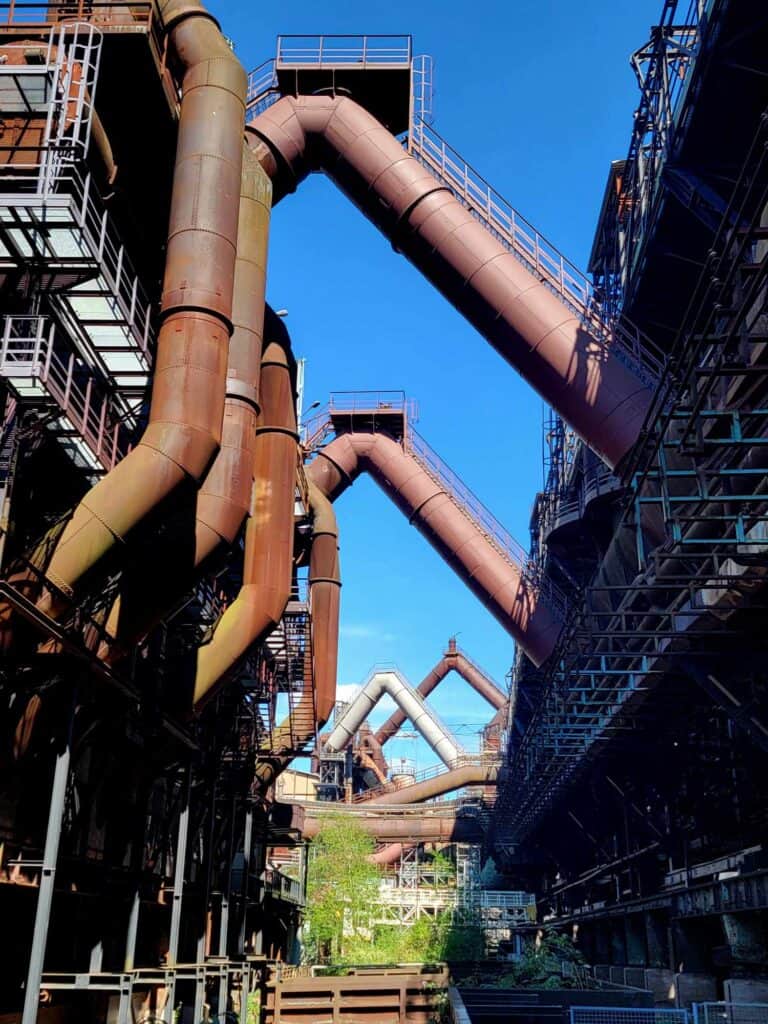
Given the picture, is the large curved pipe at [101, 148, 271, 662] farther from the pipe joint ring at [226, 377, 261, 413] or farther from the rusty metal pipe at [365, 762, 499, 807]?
the rusty metal pipe at [365, 762, 499, 807]

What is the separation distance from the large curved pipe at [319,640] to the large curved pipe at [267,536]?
7.99m

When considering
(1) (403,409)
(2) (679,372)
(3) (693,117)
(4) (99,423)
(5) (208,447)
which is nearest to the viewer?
(2) (679,372)

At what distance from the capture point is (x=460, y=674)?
7169cm

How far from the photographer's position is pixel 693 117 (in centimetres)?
1691

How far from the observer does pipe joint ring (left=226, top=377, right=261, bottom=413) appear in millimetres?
16891

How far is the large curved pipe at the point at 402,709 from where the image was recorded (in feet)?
200

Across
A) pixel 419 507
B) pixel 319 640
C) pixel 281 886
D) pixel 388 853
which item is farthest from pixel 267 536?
pixel 388 853

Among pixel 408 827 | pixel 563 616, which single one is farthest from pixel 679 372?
pixel 408 827

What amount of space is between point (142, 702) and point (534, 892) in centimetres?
4423

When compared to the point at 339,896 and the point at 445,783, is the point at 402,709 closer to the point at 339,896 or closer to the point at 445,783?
the point at 445,783

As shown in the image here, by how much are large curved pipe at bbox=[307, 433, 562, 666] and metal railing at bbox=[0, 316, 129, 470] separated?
1495 cm

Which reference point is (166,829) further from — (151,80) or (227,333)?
(151,80)

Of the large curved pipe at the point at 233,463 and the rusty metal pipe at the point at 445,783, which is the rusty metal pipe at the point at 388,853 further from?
the large curved pipe at the point at 233,463

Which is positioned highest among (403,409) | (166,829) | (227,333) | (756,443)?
(403,409)
